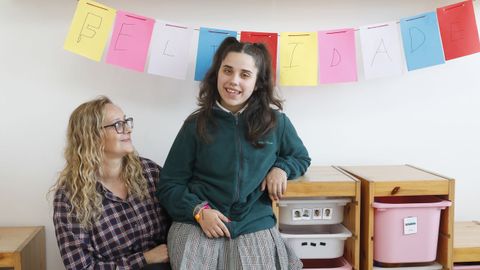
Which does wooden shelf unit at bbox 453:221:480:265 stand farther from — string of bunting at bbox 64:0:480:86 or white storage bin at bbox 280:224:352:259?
string of bunting at bbox 64:0:480:86

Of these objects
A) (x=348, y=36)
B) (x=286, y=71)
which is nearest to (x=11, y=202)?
(x=286, y=71)

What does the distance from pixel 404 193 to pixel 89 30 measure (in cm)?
125

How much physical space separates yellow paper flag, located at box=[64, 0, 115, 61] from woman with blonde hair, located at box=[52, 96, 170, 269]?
20cm

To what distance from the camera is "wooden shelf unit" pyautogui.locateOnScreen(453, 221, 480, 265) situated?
68.1 inches

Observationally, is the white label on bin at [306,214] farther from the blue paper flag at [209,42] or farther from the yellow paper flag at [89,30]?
the yellow paper flag at [89,30]

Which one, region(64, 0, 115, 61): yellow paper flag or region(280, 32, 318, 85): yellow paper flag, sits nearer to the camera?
region(64, 0, 115, 61): yellow paper flag

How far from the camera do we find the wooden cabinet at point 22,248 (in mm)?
A: 1585

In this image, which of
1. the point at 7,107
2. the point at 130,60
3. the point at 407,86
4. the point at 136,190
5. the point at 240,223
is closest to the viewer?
the point at 240,223

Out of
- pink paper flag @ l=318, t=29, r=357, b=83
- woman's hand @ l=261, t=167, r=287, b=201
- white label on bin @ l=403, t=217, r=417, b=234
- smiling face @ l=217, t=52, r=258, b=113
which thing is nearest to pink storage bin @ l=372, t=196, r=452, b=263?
white label on bin @ l=403, t=217, r=417, b=234

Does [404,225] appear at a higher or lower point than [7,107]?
lower

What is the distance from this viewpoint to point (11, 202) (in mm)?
1891

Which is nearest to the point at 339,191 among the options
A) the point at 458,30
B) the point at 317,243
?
the point at 317,243

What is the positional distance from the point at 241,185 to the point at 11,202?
101 centimetres

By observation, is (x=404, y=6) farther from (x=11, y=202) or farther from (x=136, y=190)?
(x=11, y=202)
